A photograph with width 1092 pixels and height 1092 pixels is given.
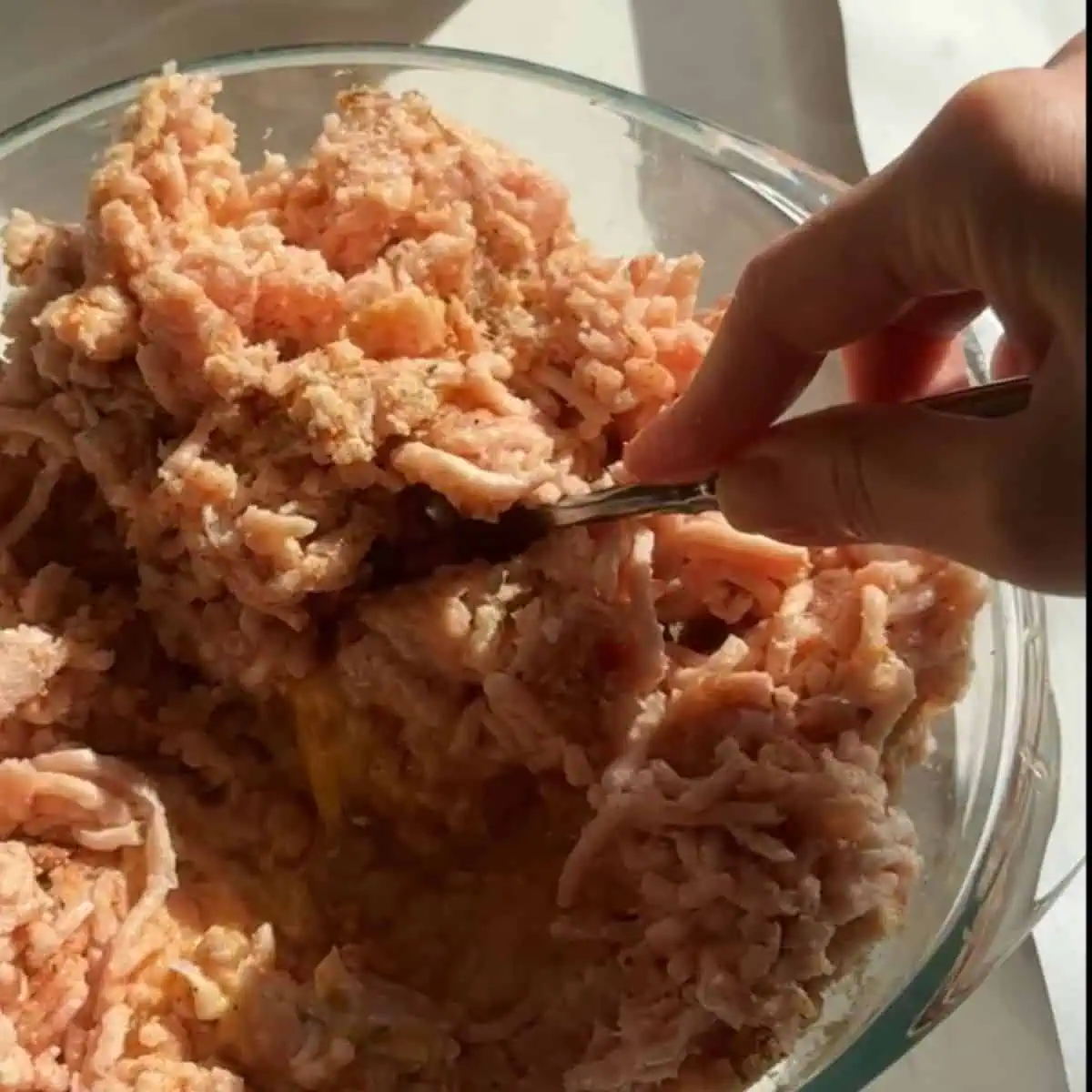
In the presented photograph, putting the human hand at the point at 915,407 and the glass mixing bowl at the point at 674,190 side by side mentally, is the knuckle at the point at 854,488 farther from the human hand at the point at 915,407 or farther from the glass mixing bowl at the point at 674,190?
the glass mixing bowl at the point at 674,190

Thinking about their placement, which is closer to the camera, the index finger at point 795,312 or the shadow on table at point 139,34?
the index finger at point 795,312

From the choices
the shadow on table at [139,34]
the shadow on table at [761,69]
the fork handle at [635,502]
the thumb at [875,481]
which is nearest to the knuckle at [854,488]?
the thumb at [875,481]

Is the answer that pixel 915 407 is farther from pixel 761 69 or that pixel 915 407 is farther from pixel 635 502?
pixel 761 69

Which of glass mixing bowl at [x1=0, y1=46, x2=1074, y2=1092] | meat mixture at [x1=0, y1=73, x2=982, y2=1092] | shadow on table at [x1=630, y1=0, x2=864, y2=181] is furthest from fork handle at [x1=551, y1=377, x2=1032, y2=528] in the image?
shadow on table at [x1=630, y1=0, x2=864, y2=181]

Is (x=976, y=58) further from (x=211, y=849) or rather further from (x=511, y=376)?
(x=211, y=849)

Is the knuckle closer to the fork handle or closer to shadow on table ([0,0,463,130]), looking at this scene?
the fork handle

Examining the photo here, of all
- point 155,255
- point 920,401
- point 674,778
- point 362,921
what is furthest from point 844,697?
point 155,255

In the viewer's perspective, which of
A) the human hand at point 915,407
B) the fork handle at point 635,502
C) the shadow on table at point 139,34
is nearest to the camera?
the human hand at point 915,407
